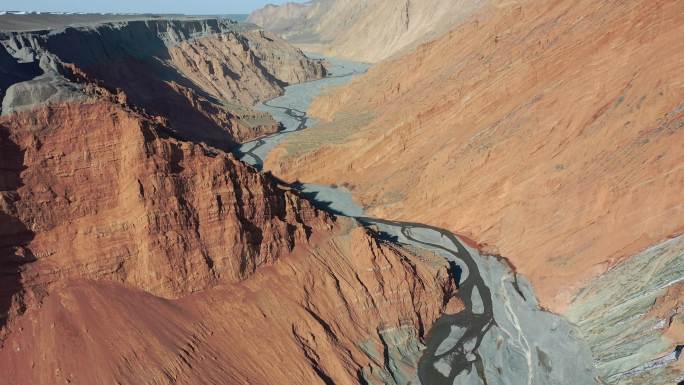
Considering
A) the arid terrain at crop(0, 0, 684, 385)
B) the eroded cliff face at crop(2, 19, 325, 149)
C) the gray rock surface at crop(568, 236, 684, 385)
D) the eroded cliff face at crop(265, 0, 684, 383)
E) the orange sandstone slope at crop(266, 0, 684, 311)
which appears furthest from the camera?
the eroded cliff face at crop(2, 19, 325, 149)

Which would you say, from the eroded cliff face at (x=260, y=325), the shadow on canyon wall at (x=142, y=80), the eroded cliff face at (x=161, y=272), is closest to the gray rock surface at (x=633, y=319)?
the eroded cliff face at (x=260, y=325)

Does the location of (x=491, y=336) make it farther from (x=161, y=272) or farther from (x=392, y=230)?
(x=161, y=272)

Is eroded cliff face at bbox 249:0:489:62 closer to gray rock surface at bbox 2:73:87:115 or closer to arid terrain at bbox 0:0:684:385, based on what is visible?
arid terrain at bbox 0:0:684:385

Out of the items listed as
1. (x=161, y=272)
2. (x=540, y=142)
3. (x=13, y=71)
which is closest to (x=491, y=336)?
(x=540, y=142)

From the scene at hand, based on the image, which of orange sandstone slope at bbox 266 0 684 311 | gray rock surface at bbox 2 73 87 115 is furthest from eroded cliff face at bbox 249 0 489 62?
gray rock surface at bbox 2 73 87 115

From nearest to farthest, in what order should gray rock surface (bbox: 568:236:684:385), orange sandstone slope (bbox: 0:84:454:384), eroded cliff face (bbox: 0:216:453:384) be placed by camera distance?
eroded cliff face (bbox: 0:216:453:384), orange sandstone slope (bbox: 0:84:454:384), gray rock surface (bbox: 568:236:684:385)

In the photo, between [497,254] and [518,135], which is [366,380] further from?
[518,135]
